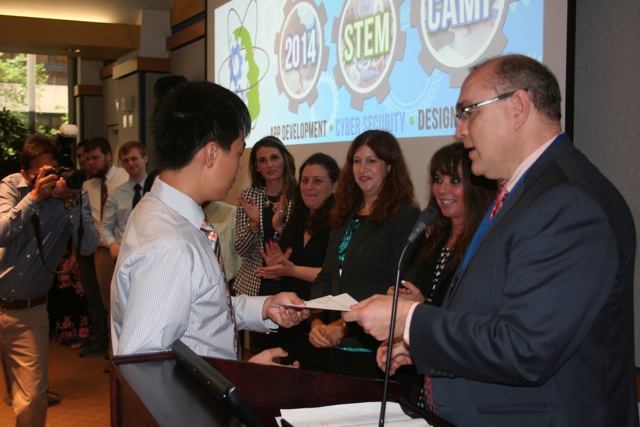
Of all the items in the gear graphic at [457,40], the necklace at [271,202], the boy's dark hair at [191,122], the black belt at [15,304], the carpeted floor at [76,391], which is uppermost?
the gear graphic at [457,40]

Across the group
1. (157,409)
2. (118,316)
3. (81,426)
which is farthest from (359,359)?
(81,426)

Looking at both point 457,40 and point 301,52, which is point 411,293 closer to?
point 457,40

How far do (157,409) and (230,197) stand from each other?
569 cm

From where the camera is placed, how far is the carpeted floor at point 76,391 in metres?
4.13

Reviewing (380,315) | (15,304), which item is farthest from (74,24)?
(380,315)

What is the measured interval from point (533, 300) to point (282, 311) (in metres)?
0.81

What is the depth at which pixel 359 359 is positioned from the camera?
9.21ft

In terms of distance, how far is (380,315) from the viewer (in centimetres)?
143

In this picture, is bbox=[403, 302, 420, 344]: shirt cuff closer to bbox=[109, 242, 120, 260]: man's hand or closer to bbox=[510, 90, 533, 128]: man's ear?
bbox=[510, 90, 533, 128]: man's ear

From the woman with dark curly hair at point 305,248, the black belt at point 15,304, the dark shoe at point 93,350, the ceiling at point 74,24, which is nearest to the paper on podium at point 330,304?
the woman with dark curly hair at point 305,248

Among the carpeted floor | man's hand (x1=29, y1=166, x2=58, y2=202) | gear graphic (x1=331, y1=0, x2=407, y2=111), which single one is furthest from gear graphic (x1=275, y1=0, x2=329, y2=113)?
the carpeted floor

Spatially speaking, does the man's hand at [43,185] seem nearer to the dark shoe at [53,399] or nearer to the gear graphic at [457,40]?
the dark shoe at [53,399]

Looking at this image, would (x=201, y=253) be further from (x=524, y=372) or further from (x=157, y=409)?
(x=524, y=372)

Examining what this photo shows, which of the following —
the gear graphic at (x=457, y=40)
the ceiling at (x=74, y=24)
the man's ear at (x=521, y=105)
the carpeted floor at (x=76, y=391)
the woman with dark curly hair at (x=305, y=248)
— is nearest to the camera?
the man's ear at (x=521, y=105)
